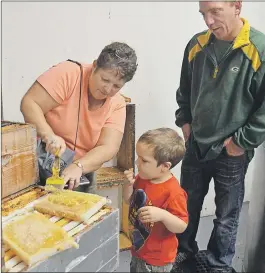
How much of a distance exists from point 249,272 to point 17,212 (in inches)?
30.8

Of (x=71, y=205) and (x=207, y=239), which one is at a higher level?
(x=71, y=205)

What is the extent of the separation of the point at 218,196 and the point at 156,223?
31cm

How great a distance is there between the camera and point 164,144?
780 millimetres

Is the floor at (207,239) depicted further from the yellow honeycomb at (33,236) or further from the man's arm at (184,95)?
the man's arm at (184,95)

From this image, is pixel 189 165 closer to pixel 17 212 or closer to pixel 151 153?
pixel 151 153

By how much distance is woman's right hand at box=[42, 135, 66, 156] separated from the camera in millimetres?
792

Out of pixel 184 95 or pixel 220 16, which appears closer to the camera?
pixel 220 16

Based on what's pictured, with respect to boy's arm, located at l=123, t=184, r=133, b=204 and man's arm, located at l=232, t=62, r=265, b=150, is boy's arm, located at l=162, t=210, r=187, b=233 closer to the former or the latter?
boy's arm, located at l=123, t=184, r=133, b=204

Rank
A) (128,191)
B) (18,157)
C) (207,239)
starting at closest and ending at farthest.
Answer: (18,157)
(128,191)
(207,239)

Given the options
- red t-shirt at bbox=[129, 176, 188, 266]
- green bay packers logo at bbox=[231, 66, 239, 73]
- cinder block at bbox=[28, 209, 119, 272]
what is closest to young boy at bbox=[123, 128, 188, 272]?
red t-shirt at bbox=[129, 176, 188, 266]

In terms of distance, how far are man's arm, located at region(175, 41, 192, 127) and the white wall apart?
0.02 metres

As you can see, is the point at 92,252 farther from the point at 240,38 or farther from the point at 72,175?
the point at 240,38

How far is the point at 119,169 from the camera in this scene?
3.18 feet

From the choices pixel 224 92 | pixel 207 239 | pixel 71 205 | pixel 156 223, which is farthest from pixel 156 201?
pixel 207 239
